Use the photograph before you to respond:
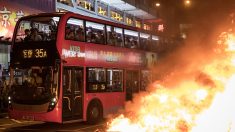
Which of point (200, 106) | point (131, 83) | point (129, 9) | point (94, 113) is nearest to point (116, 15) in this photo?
point (129, 9)

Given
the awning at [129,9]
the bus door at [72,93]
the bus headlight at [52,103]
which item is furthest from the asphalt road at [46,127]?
the awning at [129,9]

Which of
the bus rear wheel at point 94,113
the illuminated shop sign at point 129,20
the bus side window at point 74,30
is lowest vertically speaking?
the bus rear wheel at point 94,113

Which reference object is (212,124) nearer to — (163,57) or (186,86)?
(186,86)

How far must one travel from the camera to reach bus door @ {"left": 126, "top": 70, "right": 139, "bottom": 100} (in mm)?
16925

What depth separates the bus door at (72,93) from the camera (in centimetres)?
1297

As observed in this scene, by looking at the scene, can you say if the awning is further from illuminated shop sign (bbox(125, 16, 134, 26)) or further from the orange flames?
the orange flames

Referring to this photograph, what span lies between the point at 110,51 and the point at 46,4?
9157 millimetres

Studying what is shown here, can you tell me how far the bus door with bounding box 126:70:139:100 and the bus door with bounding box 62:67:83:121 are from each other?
352cm

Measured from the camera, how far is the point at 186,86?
37.5 ft

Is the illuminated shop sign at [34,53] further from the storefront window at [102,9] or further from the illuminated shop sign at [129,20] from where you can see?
the illuminated shop sign at [129,20]

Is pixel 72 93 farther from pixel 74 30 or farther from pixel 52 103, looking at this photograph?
pixel 74 30

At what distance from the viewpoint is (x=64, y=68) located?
42.4ft

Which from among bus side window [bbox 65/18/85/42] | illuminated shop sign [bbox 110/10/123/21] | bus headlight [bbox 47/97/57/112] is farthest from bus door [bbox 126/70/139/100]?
illuminated shop sign [bbox 110/10/123/21]

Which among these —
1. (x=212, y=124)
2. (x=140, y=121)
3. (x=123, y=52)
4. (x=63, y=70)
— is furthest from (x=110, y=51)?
(x=212, y=124)
